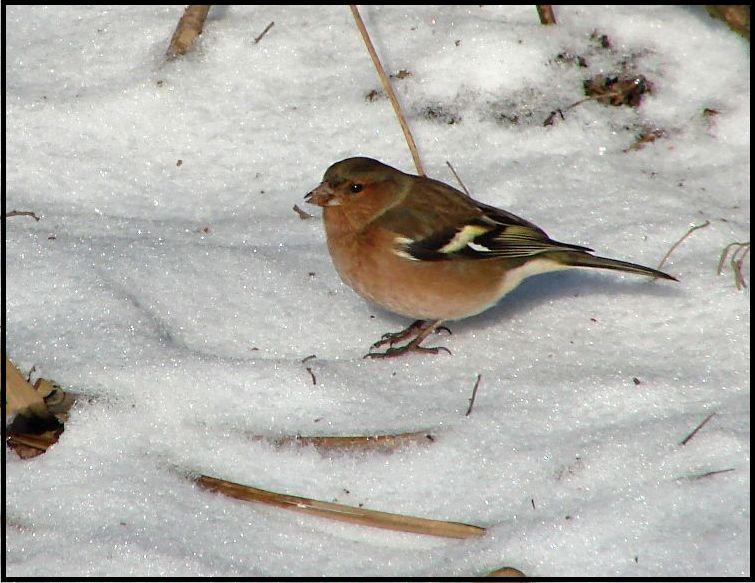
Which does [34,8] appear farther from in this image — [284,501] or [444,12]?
[284,501]

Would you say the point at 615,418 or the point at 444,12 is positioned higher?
the point at 444,12

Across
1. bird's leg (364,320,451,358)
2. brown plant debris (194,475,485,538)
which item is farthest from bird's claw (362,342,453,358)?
brown plant debris (194,475,485,538)

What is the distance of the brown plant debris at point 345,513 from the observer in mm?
3139

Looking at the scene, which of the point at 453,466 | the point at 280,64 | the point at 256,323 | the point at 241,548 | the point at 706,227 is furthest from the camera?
the point at 280,64

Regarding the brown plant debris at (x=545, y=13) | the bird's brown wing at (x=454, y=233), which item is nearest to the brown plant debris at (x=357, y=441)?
the bird's brown wing at (x=454, y=233)

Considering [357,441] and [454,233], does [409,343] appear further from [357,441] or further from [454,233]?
[357,441]

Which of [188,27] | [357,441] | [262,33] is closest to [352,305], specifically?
[357,441]

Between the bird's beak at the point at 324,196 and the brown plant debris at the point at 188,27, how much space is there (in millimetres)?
1620

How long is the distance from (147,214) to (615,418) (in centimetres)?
242

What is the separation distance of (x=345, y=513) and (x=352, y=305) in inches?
53.5

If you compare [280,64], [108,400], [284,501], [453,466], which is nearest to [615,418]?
[453,466]

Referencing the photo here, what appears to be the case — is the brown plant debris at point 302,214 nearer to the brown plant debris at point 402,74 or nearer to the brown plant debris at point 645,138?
the brown plant debris at point 402,74

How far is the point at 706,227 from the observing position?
180 inches

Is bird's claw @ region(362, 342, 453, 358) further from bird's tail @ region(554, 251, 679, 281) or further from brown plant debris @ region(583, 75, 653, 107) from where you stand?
brown plant debris @ region(583, 75, 653, 107)
